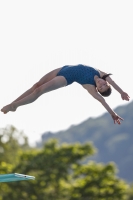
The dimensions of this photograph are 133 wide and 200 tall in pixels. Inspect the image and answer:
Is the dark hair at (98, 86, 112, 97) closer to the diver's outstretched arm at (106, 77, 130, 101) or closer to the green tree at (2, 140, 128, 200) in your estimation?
the diver's outstretched arm at (106, 77, 130, 101)

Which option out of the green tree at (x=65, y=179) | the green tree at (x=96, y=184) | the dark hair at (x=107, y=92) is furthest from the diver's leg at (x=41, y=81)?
the green tree at (x=65, y=179)

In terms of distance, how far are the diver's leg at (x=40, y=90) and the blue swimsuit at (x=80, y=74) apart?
0.38ft

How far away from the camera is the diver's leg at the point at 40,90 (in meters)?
12.8

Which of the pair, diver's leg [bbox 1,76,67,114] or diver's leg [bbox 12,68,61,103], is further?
diver's leg [bbox 12,68,61,103]

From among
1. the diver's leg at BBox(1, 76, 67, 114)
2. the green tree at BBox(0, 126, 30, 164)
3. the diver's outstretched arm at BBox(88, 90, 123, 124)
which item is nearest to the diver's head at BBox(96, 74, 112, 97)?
the diver's outstretched arm at BBox(88, 90, 123, 124)

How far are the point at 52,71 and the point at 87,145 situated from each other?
81.3ft

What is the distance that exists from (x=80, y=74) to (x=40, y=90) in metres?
0.79

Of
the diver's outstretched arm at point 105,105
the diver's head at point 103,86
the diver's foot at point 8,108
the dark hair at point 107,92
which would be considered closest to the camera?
the diver's outstretched arm at point 105,105

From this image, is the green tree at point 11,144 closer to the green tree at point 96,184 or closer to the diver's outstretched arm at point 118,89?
the green tree at point 96,184

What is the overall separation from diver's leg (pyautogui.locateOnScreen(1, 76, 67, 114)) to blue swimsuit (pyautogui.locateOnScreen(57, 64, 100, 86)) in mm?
116

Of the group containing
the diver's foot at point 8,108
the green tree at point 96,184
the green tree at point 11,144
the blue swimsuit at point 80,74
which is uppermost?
the green tree at point 11,144

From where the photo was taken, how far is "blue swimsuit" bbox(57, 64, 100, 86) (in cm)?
1272

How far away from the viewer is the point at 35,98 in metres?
12.9

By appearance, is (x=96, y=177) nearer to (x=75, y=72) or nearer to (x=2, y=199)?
(x=2, y=199)
